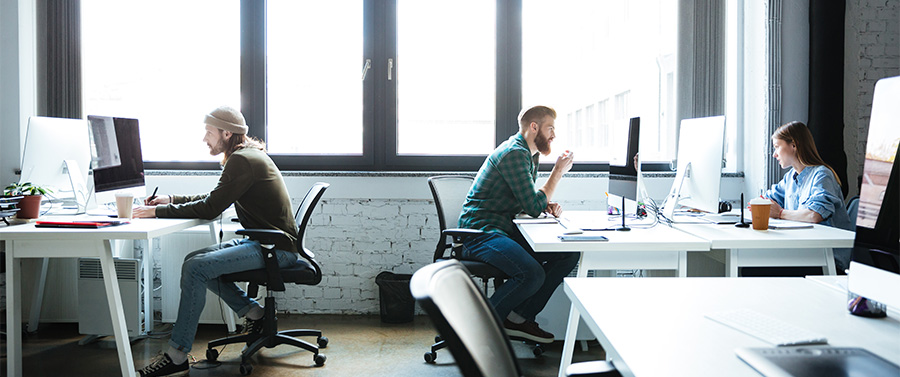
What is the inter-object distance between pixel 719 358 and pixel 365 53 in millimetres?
3548

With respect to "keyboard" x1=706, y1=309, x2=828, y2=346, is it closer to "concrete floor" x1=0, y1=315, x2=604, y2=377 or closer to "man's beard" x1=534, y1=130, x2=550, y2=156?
"concrete floor" x1=0, y1=315, x2=604, y2=377

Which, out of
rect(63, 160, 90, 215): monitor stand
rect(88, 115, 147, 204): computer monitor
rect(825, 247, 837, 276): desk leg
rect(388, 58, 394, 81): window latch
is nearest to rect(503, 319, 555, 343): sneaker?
rect(825, 247, 837, 276): desk leg

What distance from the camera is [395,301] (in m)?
4.04

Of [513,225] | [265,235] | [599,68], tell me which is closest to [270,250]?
[265,235]

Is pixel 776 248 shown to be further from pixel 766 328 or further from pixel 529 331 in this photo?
pixel 766 328

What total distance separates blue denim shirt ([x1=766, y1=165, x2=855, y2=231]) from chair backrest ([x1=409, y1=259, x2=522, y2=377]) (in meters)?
2.76

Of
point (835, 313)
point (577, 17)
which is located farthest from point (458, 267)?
point (577, 17)

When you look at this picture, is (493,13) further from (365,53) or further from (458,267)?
(458,267)

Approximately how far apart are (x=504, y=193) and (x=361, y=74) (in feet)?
4.93

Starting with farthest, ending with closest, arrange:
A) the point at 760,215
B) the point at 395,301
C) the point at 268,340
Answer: the point at 395,301 → the point at 268,340 → the point at 760,215

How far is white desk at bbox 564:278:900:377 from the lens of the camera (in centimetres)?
114

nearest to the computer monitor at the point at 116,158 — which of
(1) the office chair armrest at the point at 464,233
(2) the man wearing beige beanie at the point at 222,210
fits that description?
(2) the man wearing beige beanie at the point at 222,210

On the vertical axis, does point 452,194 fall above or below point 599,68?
below

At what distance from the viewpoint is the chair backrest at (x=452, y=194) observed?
147 inches
